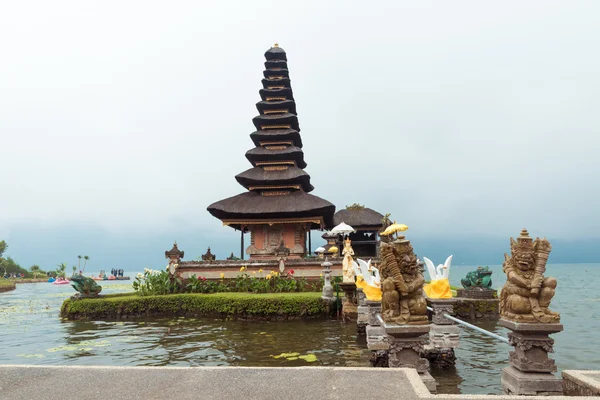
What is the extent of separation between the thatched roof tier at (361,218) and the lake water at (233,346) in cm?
1711

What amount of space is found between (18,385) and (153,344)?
332 inches

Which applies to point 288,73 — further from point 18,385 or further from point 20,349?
point 18,385

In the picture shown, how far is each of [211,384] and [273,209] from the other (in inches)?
879

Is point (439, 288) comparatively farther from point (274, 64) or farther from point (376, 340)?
point (274, 64)

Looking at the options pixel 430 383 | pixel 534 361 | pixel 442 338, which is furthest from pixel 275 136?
pixel 534 361

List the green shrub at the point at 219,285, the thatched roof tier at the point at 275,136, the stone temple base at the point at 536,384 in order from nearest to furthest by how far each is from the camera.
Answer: the stone temple base at the point at 536,384 < the green shrub at the point at 219,285 < the thatched roof tier at the point at 275,136

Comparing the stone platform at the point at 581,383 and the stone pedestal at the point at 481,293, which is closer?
the stone platform at the point at 581,383

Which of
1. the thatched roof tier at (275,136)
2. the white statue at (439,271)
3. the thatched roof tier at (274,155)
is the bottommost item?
the white statue at (439,271)

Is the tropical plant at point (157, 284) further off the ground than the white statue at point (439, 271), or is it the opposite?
the white statue at point (439, 271)

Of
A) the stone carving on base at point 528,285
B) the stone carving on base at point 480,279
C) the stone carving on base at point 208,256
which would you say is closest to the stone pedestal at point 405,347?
the stone carving on base at point 528,285

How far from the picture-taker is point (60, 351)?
37.7ft

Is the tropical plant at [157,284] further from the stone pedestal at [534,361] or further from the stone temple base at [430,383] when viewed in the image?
the stone pedestal at [534,361]

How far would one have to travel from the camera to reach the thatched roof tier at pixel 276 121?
3162 centimetres

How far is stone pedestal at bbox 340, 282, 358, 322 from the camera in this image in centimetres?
1459
